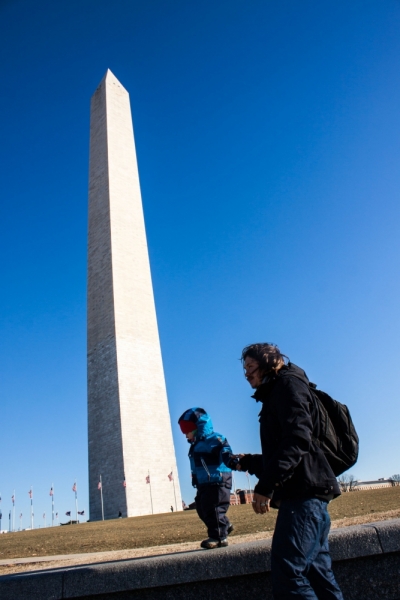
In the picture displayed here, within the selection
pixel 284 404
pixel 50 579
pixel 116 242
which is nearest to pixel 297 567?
pixel 284 404

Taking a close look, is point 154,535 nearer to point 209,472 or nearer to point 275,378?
point 209,472

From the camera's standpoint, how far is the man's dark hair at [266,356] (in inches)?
105

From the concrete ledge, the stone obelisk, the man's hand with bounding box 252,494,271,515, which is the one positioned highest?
the stone obelisk

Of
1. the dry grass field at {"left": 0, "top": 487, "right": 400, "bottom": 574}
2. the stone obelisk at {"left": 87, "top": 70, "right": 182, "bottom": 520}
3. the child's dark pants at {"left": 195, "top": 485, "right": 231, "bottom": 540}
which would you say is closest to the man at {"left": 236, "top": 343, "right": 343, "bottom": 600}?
the child's dark pants at {"left": 195, "top": 485, "right": 231, "bottom": 540}

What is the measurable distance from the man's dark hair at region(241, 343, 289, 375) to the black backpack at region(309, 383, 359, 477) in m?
0.21

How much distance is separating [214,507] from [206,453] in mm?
365

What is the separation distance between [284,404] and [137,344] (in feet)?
79.1

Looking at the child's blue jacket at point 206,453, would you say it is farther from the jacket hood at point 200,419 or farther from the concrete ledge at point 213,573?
the concrete ledge at point 213,573

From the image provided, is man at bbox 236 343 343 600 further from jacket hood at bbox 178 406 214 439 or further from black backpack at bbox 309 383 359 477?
jacket hood at bbox 178 406 214 439

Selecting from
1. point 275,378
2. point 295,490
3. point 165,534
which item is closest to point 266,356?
point 275,378

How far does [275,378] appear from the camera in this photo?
8.53ft

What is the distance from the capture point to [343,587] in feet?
9.90

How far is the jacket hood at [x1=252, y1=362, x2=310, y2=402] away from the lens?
258 cm

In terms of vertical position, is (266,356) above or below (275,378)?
above
